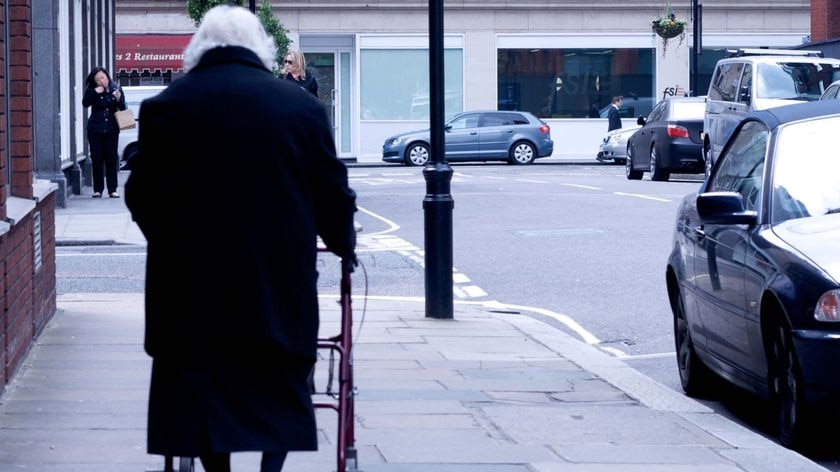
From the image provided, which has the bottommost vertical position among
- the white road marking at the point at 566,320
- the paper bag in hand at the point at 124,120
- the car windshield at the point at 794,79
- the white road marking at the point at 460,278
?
the white road marking at the point at 566,320

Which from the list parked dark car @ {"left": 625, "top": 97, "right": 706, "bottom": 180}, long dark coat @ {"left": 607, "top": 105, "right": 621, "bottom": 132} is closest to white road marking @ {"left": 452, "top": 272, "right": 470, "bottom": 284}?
parked dark car @ {"left": 625, "top": 97, "right": 706, "bottom": 180}

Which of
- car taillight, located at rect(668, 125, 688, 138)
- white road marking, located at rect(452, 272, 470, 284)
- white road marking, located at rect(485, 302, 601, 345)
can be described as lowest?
white road marking, located at rect(485, 302, 601, 345)

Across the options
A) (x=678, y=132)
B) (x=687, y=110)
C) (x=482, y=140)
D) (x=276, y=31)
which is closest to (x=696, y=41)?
(x=482, y=140)

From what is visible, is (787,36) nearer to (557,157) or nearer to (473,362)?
A: (557,157)

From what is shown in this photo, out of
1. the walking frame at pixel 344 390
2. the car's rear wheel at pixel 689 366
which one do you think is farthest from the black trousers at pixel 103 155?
the walking frame at pixel 344 390

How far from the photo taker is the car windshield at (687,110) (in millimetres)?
27312

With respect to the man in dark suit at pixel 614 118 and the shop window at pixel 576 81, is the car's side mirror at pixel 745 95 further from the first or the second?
the shop window at pixel 576 81

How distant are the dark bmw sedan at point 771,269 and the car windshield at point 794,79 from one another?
14.8 meters

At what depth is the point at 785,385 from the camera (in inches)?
256

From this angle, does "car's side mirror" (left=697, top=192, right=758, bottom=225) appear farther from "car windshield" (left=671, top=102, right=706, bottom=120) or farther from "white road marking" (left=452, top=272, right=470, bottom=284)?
"car windshield" (left=671, top=102, right=706, bottom=120)

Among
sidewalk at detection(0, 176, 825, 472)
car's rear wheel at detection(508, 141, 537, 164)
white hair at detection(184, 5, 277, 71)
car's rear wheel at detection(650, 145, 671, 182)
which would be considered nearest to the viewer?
white hair at detection(184, 5, 277, 71)

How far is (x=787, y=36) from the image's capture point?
46.4 meters

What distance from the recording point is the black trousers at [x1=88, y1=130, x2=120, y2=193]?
21828mm

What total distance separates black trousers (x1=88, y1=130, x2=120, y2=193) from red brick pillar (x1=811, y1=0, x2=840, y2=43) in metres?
22.8
